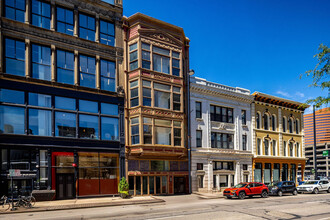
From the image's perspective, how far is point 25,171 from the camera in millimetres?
25047

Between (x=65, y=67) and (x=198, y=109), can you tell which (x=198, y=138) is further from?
(x=65, y=67)

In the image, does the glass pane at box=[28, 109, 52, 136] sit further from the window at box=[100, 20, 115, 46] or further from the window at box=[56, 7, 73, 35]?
the window at box=[100, 20, 115, 46]

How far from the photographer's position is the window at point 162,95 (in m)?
32.3

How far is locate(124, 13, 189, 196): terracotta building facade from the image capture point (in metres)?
30.8

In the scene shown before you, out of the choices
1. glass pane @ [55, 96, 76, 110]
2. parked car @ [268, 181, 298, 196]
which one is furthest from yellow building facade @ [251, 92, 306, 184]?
glass pane @ [55, 96, 76, 110]

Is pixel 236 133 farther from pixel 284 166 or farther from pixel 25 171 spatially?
pixel 25 171

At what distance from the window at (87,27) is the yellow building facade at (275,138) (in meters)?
24.1

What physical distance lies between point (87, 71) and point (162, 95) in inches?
320

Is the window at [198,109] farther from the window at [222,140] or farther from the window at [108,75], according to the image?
the window at [108,75]

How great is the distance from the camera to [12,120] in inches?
987

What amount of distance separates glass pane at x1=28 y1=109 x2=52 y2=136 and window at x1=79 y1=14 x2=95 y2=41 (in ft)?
27.4

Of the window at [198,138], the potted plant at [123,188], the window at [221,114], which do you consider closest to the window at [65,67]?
the potted plant at [123,188]

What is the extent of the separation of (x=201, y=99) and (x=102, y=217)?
73.8 feet

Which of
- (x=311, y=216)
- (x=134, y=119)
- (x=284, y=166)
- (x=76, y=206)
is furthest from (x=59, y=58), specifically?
(x=284, y=166)
